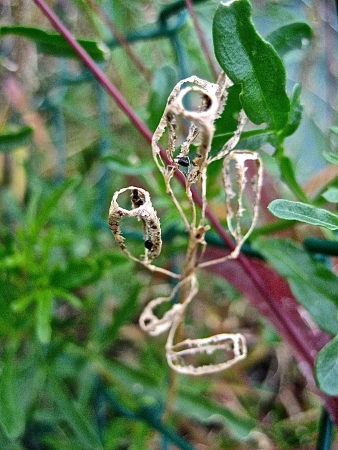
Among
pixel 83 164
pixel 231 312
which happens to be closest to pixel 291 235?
pixel 231 312

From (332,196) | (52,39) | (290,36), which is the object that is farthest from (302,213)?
(52,39)

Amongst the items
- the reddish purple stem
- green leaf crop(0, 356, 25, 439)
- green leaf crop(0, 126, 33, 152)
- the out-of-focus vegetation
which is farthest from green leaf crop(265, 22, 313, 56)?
green leaf crop(0, 356, 25, 439)

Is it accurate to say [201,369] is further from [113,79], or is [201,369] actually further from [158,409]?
[113,79]

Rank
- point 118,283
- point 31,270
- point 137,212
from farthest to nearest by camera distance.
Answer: point 118,283 < point 31,270 < point 137,212

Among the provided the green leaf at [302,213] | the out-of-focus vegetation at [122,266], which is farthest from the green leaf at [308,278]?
the green leaf at [302,213]

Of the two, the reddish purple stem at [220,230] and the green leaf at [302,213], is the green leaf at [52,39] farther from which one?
the green leaf at [302,213]

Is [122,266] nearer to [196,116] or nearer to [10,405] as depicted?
[10,405]
